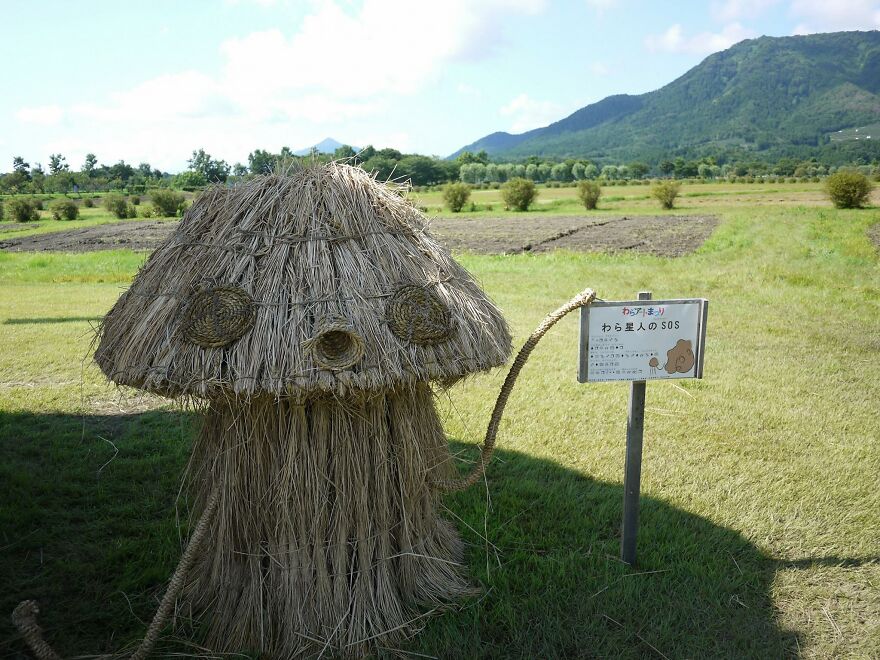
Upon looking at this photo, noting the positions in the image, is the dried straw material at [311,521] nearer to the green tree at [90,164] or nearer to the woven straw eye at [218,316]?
the woven straw eye at [218,316]

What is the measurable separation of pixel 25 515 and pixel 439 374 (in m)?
3.42

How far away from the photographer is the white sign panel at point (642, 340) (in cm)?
352

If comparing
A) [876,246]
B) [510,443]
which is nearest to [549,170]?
[876,246]

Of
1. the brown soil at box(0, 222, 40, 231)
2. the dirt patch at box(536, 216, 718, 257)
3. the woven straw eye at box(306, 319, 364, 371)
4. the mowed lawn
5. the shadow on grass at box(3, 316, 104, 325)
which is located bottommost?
the mowed lawn

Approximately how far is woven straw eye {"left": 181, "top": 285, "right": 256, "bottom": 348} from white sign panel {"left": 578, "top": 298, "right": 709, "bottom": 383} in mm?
1875

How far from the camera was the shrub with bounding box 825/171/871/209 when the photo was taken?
1094 inches

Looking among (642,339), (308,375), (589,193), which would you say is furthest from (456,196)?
(308,375)

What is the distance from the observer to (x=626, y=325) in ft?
11.6

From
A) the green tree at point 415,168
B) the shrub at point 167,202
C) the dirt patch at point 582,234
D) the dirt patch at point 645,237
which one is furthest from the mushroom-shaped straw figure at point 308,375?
the shrub at point 167,202

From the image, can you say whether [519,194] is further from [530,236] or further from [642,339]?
[642,339]

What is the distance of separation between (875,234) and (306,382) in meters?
22.6

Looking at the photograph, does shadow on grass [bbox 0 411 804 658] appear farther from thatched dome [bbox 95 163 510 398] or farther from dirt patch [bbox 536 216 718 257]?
A: dirt patch [bbox 536 216 718 257]

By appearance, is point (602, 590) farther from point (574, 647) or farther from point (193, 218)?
point (193, 218)

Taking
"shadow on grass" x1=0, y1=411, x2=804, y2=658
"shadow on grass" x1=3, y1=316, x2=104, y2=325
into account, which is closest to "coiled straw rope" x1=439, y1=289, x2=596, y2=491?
"shadow on grass" x1=0, y1=411, x2=804, y2=658
